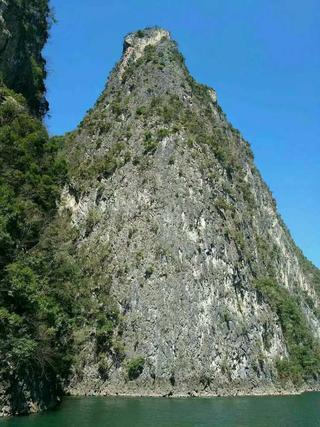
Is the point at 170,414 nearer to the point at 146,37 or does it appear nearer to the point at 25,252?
the point at 25,252

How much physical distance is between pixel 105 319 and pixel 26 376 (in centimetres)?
2350

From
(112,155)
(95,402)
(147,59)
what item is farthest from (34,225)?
(147,59)

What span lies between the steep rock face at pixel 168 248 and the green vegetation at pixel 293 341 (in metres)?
0.28

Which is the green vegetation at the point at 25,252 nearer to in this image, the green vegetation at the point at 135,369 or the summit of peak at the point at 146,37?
the green vegetation at the point at 135,369

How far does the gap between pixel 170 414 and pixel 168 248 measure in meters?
26.2

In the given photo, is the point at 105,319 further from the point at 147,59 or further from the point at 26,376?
the point at 147,59

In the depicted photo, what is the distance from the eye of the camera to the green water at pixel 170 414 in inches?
1167

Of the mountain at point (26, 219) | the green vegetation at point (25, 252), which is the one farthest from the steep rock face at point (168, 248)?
the green vegetation at point (25, 252)

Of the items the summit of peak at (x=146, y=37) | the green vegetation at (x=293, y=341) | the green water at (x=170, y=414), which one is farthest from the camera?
the summit of peak at (x=146, y=37)

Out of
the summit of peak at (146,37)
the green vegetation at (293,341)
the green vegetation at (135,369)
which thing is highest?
the summit of peak at (146,37)

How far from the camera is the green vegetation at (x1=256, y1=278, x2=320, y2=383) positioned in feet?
218

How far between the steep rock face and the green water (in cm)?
704

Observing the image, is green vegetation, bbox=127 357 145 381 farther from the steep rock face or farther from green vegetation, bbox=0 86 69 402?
green vegetation, bbox=0 86 69 402

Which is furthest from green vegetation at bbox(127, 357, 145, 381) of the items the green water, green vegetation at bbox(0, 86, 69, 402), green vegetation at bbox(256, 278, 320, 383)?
green vegetation at bbox(256, 278, 320, 383)
